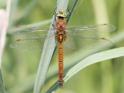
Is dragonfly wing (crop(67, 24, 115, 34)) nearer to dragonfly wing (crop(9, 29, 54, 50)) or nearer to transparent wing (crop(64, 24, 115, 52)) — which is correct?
transparent wing (crop(64, 24, 115, 52))

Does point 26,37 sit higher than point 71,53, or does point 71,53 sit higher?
point 26,37

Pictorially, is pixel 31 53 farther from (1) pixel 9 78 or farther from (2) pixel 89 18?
(2) pixel 89 18

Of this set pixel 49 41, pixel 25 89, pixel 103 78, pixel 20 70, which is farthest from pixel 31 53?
pixel 49 41

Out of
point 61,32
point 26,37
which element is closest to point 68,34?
point 61,32

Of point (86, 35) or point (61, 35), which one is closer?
point (61, 35)

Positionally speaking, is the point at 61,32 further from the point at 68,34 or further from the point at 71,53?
the point at 71,53

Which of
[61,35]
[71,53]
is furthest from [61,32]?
[71,53]

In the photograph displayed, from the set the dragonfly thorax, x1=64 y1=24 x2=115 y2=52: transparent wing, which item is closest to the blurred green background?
x1=64 y1=24 x2=115 y2=52: transparent wing

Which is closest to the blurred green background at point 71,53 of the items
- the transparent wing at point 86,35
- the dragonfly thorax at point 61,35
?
the transparent wing at point 86,35

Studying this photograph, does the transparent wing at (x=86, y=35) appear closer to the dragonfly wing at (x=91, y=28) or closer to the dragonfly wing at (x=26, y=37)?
the dragonfly wing at (x=91, y=28)
